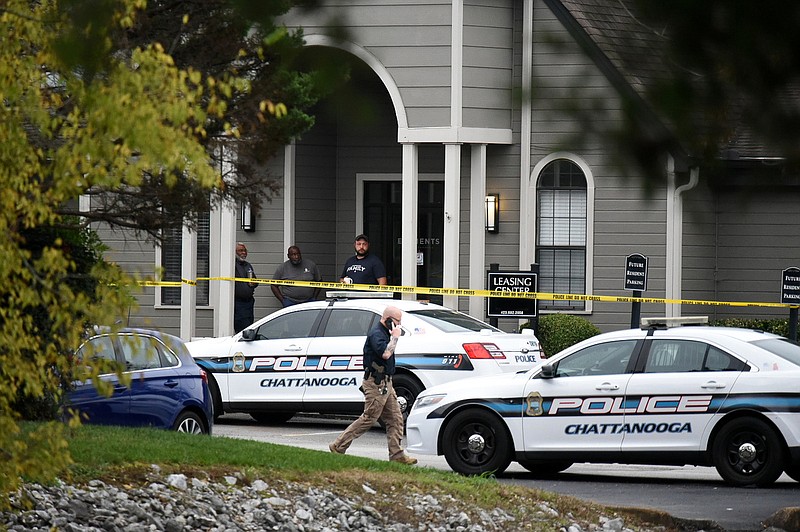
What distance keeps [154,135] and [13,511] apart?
3.70m

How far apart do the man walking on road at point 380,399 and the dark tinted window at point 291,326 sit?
131 inches

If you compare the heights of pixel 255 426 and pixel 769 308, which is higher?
pixel 769 308

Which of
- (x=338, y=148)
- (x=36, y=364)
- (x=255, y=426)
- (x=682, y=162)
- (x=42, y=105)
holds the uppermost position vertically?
(x=338, y=148)

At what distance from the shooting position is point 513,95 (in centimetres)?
335

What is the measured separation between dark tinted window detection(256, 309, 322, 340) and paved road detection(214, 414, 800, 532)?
4.00ft

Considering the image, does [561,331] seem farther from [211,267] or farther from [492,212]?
[211,267]

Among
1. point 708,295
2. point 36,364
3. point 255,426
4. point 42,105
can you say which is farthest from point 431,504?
point 708,295

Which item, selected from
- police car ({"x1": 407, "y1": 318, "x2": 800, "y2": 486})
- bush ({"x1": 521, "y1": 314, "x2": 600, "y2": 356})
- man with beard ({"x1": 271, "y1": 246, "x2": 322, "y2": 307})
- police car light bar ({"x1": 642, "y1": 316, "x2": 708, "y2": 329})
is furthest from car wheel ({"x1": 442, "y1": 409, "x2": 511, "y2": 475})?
man with beard ({"x1": 271, "y1": 246, "x2": 322, "y2": 307})

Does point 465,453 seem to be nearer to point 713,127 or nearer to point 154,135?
point 154,135

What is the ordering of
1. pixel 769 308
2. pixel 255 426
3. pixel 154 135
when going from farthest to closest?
pixel 769 308, pixel 255 426, pixel 154 135

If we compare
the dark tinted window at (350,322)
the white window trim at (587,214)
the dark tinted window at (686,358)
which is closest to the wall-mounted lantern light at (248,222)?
the white window trim at (587,214)

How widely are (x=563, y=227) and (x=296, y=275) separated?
14.7 feet

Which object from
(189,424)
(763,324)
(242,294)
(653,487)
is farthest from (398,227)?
(653,487)

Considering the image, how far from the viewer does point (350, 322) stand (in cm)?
1675
